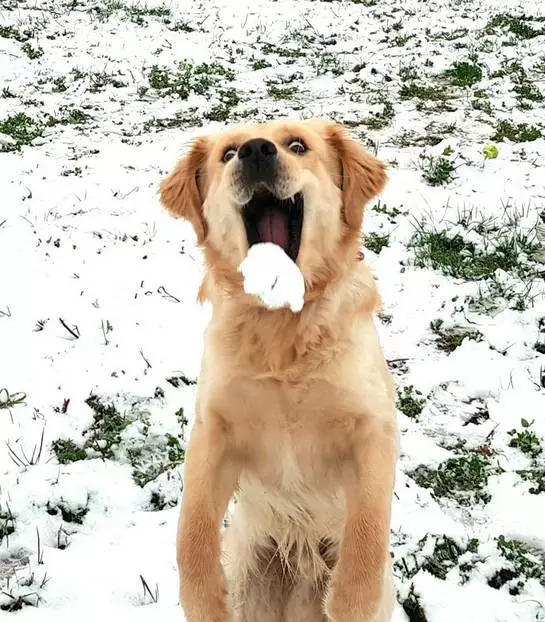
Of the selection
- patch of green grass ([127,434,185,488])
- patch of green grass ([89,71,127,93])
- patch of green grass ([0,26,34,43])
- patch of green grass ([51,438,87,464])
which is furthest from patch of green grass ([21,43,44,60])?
patch of green grass ([127,434,185,488])

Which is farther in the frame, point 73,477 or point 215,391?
point 73,477

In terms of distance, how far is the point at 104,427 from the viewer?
12.6 ft

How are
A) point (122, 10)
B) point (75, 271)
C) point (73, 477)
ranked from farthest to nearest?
1. point (122, 10)
2. point (75, 271)
3. point (73, 477)

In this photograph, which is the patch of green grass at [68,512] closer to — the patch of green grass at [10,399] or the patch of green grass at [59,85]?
the patch of green grass at [10,399]

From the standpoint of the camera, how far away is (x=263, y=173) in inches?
106

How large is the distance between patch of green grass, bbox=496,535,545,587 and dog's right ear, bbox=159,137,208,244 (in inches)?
75.1

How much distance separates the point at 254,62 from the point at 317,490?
921 cm

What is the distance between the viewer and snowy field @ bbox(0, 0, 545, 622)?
3.13 meters

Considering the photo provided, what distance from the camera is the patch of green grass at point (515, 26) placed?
11.2 m

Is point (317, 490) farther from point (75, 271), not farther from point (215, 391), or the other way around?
point (75, 271)

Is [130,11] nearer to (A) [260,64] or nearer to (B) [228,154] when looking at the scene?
(A) [260,64]

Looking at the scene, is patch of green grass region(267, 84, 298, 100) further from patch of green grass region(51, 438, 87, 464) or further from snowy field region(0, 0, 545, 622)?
patch of green grass region(51, 438, 87, 464)

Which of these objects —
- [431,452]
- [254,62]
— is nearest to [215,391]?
[431,452]

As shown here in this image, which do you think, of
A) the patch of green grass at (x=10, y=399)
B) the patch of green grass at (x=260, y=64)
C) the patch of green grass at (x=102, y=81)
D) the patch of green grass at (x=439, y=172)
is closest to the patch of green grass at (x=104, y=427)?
the patch of green grass at (x=10, y=399)
